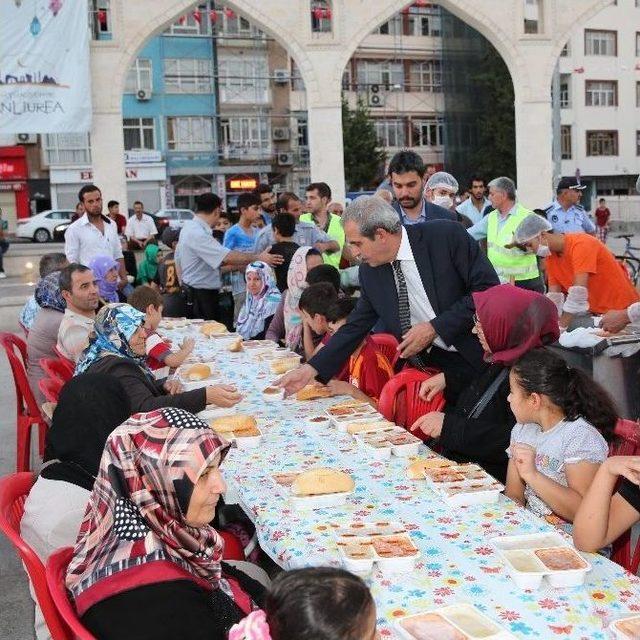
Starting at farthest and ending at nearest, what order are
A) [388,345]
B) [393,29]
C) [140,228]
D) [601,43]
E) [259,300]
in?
[601,43]
[393,29]
[140,228]
[259,300]
[388,345]

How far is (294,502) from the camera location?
2629 mm

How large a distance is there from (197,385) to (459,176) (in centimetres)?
3779

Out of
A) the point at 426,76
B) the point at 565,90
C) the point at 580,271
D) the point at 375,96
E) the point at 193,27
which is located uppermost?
the point at 193,27

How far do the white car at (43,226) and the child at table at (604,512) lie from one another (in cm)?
3034

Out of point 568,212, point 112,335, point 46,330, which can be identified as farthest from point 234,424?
point 568,212

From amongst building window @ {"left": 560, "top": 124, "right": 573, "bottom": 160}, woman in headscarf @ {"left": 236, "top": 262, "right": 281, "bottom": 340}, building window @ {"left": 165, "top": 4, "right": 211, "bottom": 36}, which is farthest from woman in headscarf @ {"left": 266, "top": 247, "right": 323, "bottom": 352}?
building window @ {"left": 560, "top": 124, "right": 573, "bottom": 160}

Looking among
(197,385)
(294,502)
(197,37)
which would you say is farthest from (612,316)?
(197,37)

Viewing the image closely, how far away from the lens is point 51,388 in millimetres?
4289

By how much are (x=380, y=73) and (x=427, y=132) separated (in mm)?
3629

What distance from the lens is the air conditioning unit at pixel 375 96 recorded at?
3984 cm

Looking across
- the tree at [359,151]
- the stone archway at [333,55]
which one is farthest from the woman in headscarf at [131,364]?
the tree at [359,151]

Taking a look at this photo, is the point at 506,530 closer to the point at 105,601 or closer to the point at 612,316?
the point at 105,601

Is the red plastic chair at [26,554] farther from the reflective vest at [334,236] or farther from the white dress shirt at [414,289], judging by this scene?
the reflective vest at [334,236]

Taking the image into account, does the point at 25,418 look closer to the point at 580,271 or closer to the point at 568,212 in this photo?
the point at 580,271
